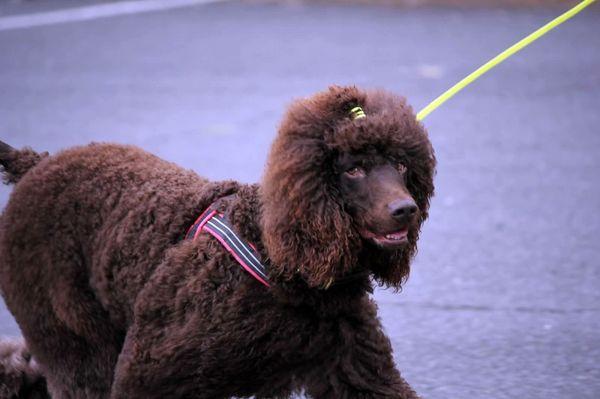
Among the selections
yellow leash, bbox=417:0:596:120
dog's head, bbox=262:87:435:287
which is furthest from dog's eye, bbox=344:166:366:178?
yellow leash, bbox=417:0:596:120

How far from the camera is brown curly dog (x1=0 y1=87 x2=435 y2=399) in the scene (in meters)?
2.93

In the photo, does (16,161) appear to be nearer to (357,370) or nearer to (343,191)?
(343,191)

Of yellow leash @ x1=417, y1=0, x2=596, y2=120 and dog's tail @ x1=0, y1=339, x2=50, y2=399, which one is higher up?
yellow leash @ x1=417, y1=0, x2=596, y2=120

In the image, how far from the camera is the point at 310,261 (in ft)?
9.53

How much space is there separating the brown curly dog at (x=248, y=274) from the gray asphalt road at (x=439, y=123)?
96 centimetres

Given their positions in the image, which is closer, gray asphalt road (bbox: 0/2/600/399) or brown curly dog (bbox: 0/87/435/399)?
brown curly dog (bbox: 0/87/435/399)

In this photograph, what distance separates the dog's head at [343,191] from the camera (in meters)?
2.88

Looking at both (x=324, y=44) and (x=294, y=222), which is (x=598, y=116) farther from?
(x=294, y=222)

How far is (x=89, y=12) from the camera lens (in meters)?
15.9

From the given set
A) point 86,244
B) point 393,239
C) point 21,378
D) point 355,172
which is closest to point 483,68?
point 355,172

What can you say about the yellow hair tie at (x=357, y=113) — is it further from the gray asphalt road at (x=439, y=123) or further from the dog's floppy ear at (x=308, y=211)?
the gray asphalt road at (x=439, y=123)

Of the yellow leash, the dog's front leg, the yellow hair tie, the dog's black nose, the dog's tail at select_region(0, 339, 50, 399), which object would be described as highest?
the yellow leash

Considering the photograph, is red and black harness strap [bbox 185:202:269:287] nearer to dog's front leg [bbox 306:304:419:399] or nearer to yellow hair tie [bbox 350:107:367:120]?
dog's front leg [bbox 306:304:419:399]

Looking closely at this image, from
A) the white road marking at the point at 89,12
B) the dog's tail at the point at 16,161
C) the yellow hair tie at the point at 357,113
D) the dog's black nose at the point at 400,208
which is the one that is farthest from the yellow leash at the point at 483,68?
the white road marking at the point at 89,12
